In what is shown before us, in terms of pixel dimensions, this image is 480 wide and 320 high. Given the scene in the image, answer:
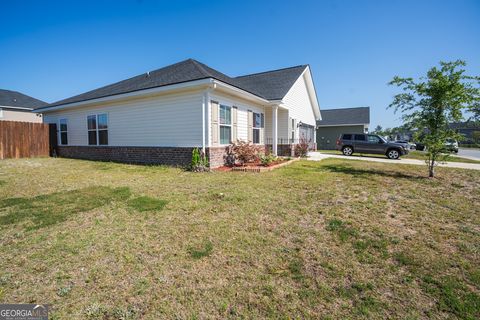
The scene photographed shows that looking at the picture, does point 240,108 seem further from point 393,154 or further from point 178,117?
point 393,154

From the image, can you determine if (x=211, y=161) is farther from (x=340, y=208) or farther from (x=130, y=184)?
(x=340, y=208)

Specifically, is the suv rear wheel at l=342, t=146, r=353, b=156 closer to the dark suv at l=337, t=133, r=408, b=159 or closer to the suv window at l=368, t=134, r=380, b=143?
the dark suv at l=337, t=133, r=408, b=159

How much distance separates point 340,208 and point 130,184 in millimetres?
5806

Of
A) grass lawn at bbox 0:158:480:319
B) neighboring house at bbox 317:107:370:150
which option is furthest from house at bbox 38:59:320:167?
neighboring house at bbox 317:107:370:150

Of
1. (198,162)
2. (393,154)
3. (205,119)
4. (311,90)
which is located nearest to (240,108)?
(205,119)

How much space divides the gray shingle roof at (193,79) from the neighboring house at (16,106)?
13998 mm

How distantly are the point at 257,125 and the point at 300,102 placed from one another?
5871mm

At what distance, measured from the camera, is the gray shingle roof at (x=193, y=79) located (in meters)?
10.0

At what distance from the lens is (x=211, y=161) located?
363 inches

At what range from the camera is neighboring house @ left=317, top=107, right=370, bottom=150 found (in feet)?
92.3

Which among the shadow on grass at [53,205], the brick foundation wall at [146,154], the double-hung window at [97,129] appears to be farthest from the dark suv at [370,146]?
the shadow on grass at [53,205]

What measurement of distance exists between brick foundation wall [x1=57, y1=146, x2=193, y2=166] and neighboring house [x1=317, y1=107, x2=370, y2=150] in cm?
2298

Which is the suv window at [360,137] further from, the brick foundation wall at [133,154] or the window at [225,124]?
the brick foundation wall at [133,154]

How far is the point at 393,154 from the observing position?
646 inches
